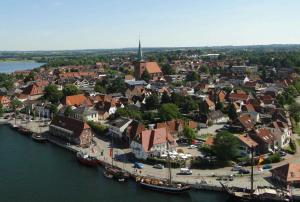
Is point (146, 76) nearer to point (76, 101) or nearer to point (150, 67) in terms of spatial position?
point (150, 67)

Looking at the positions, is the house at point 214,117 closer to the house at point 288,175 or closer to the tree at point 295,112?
the tree at point 295,112

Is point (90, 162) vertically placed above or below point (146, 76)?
below

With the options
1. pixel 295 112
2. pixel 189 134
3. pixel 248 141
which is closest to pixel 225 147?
pixel 248 141

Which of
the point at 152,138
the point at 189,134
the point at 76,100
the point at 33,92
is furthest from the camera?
the point at 33,92

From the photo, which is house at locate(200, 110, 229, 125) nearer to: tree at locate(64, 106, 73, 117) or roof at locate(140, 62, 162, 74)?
tree at locate(64, 106, 73, 117)

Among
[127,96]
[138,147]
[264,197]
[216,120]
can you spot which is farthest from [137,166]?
[127,96]
